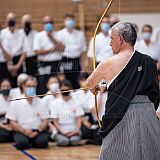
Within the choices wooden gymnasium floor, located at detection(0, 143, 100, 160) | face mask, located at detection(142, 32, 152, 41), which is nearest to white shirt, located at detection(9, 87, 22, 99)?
wooden gymnasium floor, located at detection(0, 143, 100, 160)

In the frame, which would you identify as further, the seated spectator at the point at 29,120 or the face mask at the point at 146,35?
the face mask at the point at 146,35

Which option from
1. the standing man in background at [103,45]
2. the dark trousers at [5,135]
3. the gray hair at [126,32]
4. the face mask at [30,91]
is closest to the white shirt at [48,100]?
the face mask at [30,91]

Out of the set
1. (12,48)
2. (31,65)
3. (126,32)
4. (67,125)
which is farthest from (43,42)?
(126,32)

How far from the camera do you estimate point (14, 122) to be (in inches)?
323

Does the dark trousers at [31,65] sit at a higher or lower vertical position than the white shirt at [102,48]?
lower

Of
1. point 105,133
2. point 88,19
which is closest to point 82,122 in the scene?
point 88,19

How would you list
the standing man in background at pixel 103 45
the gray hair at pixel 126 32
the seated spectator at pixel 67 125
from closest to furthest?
the gray hair at pixel 126 32
the standing man in background at pixel 103 45
the seated spectator at pixel 67 125

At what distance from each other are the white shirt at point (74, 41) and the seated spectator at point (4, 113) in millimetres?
1061

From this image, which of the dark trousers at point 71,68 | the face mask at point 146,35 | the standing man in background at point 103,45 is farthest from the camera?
the face mask at point 146,35

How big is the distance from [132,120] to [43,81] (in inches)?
123

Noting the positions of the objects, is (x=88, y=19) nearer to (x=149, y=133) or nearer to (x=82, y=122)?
(x=82, y=122)

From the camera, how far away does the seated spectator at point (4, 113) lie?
27.2 ft

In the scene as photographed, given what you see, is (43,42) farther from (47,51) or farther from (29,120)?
(29,120)

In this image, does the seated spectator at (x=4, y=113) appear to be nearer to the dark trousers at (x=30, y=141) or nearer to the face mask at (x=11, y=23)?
the dark trousers at (x=30, y=141)
